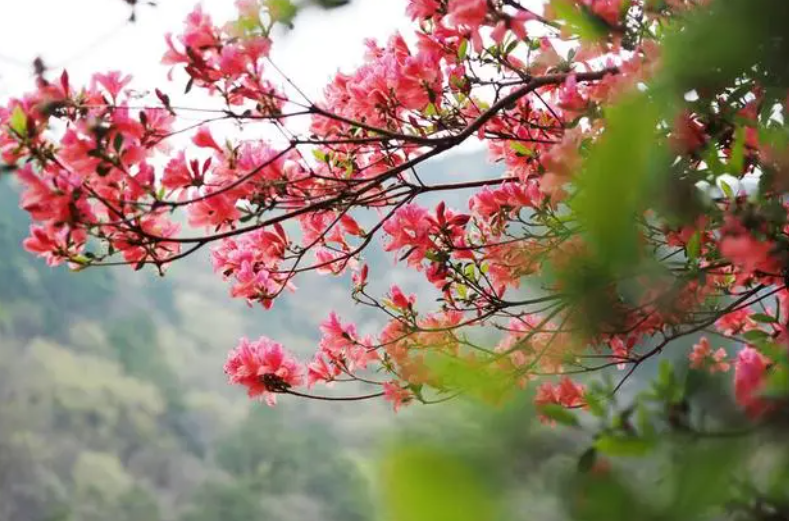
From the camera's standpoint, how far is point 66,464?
67.7 feet

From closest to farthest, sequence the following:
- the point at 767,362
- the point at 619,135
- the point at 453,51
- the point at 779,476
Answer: the point at 619,135 < the point at 779,476 < the point at 767,362 < the point at 453,51

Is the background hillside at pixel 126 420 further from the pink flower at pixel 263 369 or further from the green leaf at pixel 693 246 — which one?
the green leaf at pixel 693 246

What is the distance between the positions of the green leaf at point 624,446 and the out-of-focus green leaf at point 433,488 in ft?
0.54

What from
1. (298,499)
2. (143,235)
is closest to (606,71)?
(143,235)

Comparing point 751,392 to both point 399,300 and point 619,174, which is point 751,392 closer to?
point 619,174

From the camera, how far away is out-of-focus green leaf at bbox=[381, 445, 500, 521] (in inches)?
9.3

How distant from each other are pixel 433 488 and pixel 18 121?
92 cm

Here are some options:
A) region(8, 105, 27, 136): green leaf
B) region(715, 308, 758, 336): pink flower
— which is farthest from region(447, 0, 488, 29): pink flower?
region(715, 308, 758, 336): pink flower

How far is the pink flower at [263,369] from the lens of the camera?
Result: 1.41m

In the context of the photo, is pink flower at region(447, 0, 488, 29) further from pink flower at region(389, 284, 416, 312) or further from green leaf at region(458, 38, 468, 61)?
pink flower at region(389, 284, 416, 312)

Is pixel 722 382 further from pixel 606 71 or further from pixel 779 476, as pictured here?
pixel 606 71

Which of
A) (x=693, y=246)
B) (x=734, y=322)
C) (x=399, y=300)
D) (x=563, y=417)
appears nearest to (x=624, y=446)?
(x=563, y=417)

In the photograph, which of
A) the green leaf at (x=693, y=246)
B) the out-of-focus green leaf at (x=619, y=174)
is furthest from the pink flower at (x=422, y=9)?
the out-of-focus green leaf at (x=619, y=174)

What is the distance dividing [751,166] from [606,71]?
313 mm
